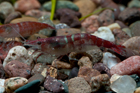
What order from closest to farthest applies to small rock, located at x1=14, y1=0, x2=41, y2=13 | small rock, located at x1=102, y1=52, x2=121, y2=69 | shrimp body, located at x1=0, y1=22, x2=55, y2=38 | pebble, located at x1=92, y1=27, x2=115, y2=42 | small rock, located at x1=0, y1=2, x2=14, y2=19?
1. small rock, located at x1=102, y1=52, x2=121, y2=69
2. pebble, located at x1=92, y1=27, x2=115, y2=42
3. shrimp body, located at x1=0, y1=22, x2=55, y2=38
4. small rock, located at x1=0, y1=2, x2=14, y2=19
5. small rock, located at x1=14, y1=0, x2=41, y2=13

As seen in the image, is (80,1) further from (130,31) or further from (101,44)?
(101,44)

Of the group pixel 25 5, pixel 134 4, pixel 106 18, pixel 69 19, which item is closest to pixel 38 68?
pixel 69 19

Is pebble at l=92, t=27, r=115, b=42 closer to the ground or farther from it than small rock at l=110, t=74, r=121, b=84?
farther from it

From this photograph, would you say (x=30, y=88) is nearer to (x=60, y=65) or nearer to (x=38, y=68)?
(x=38, y=68)

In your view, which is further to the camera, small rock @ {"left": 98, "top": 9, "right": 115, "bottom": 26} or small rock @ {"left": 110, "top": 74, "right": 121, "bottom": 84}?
small rock @ {"left": 98, "top": 9, "right": 115, "bottom": 26}

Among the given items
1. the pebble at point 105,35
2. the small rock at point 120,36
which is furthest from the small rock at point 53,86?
the small rock at point 120,36

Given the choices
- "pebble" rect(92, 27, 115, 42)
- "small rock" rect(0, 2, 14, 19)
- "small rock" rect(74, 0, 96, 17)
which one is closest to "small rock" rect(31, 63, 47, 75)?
"pebble" rect(92, 27, 115, 42)

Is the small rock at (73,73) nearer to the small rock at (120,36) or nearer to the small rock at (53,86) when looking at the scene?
the small rock at (53,86)

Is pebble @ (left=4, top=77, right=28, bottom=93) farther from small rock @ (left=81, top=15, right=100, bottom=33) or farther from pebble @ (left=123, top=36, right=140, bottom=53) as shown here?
small rock @ (left=81, top=15, right=100, bottom=33)
